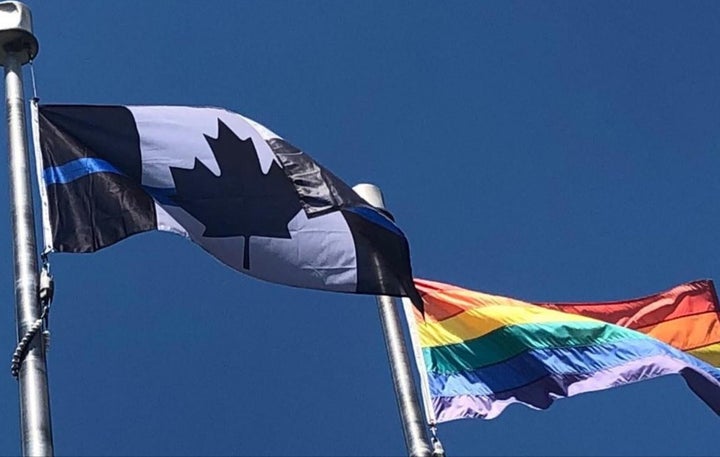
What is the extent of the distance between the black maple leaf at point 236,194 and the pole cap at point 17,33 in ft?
5.17

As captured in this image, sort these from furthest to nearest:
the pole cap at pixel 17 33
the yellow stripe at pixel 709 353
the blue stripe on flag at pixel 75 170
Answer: the yellow stripe at pixel 709 353 < the pole cap at pixel 17 33 < the blue stripe on flag at pixel 75 170

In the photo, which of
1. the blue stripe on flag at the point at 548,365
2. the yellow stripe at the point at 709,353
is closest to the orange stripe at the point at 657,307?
the yellow stripe at the point at 709,353

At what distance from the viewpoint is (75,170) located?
10.7m

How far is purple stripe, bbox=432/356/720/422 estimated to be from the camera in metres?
14.8

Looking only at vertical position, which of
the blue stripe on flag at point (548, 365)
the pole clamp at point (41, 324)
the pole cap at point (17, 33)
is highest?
the pole cap at point (17, 33)

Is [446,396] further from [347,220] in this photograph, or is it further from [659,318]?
[659,318]

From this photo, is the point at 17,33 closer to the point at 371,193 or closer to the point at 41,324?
the point at 41,324

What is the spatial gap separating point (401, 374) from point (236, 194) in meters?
2.58

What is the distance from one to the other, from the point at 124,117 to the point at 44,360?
11.5 ft

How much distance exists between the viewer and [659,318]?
60.8 feet

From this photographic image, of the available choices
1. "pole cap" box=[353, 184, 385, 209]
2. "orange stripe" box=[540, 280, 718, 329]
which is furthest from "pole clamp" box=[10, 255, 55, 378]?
"orange stripe" box=[540, 280, 718, 329]

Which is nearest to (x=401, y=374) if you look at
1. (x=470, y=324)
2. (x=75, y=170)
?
(x=470, y=324)

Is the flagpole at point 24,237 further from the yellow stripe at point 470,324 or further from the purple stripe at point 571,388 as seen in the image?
the yellow stripe at point 470,324

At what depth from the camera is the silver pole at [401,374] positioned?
468 inches
